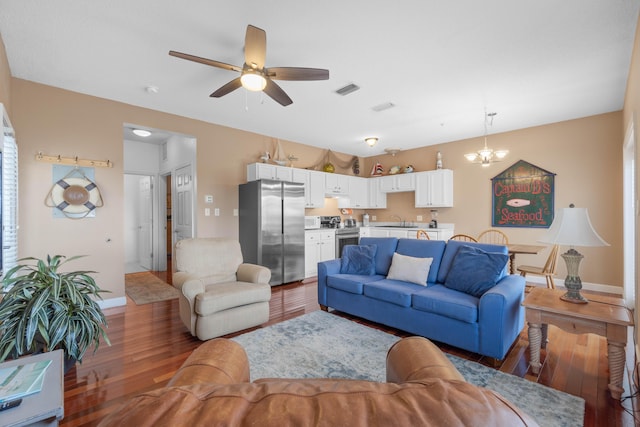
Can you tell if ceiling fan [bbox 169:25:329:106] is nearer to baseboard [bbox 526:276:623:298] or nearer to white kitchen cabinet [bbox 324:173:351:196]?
white kitchen cabinet [bbox 324:173:351:196]

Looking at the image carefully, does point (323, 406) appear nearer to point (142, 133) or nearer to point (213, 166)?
point (213, 166)

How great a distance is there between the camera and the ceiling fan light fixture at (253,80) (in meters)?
2.47

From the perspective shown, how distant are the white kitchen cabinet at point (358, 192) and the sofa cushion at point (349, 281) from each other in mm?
3592

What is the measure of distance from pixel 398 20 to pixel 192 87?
2501mm

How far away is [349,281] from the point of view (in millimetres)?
3314

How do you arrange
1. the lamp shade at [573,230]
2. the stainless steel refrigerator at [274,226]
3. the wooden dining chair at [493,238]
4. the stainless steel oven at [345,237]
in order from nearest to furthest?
1. the lamp shade at [573,230]
2. the stainless steel refrigerator at [274,226]
3. the wooden dining chair at [493,238]
4. the stainless steel oven at [345,237]

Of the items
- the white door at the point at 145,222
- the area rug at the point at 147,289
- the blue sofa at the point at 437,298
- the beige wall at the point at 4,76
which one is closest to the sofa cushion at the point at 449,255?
the blue sofa at the point at 437,298

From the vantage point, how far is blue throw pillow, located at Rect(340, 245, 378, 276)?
3.59m

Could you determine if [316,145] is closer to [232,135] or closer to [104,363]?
[232,135]

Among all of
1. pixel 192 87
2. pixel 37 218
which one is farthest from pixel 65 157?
pixel 192 87

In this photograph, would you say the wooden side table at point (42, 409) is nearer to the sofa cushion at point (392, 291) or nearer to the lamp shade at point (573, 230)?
the sofa cushion at point (392, 291)

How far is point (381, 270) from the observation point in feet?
11.8

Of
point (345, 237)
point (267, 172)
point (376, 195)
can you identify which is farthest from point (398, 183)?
point (267, 172)

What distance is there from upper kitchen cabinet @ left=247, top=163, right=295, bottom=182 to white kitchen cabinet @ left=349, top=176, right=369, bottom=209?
1.91 metres
